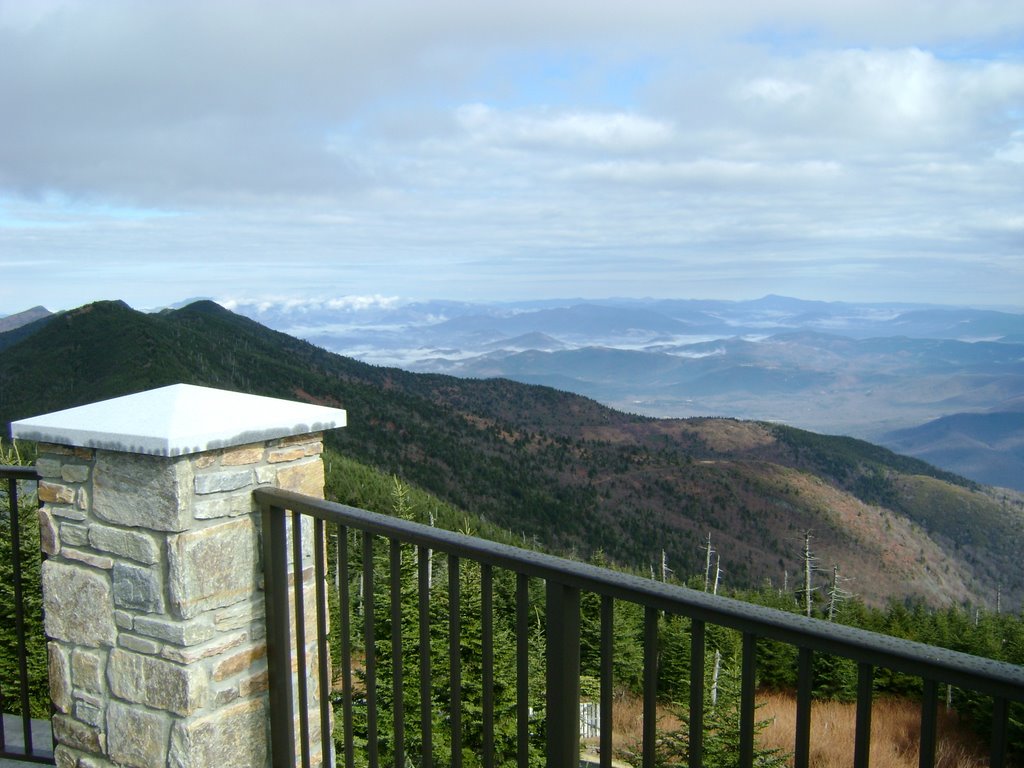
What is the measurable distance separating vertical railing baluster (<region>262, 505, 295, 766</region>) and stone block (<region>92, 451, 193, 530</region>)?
0.33m

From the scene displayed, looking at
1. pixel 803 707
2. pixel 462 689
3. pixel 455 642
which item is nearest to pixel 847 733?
pixel 462 689

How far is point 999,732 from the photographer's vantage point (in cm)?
139

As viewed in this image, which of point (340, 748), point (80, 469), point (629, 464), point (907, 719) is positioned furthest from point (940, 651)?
point (629, 464)

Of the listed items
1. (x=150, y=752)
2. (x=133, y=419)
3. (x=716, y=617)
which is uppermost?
(x=133, y=419)

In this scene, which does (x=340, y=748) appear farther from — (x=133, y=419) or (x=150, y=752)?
(x=133, y=419)

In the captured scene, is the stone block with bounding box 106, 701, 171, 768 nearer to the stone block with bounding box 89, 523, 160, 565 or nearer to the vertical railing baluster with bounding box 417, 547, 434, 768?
the stone block with bounding box 89, 523, 160, 565

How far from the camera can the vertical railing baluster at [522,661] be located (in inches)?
82.4

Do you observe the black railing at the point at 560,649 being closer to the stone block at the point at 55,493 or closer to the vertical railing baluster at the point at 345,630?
the vertical railing baluster at the point at 345,630

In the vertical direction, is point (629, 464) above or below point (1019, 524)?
above

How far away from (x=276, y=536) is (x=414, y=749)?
27.8 ft

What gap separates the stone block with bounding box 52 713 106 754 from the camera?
3256mm

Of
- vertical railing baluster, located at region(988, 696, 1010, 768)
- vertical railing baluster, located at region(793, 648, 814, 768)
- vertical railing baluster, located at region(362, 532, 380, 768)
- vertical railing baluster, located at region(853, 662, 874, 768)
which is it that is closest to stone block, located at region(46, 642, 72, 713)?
vertical railing baluster, located at region(362, 532, 380, 768)

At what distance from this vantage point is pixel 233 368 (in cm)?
9750

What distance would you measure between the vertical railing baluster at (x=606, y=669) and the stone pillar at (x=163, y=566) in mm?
1634
